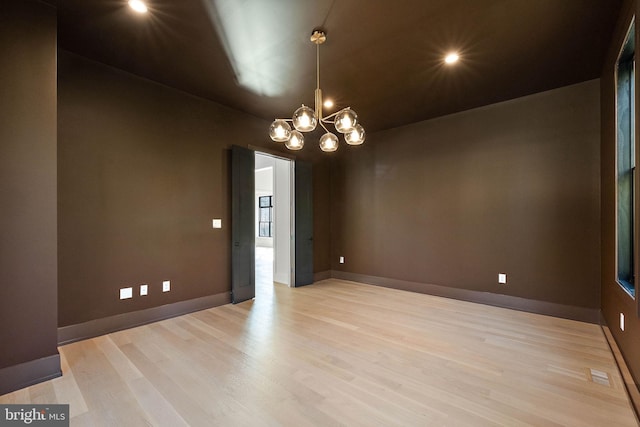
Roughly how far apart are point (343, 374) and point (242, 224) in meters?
2.68

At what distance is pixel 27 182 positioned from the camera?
2088 millimetres

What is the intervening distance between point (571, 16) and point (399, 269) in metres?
3.76

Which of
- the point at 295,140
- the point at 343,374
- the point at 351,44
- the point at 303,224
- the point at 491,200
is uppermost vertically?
the point at 351,44

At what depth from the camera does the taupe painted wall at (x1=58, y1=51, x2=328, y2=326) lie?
9.03 feet

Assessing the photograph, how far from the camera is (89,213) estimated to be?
2.84 m

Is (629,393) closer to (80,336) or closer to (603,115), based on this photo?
(603,115)

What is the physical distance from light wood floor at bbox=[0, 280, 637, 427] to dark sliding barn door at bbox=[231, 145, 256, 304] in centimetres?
74

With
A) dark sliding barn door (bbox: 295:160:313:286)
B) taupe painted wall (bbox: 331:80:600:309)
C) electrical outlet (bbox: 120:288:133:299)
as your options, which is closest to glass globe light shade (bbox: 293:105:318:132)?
electrical outlet (bbox: 120:288:133:299)

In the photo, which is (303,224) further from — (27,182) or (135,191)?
(27,182)

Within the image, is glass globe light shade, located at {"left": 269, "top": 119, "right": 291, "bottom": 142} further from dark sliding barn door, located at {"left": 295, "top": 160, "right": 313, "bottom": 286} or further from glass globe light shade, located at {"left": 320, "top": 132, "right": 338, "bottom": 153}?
dark sliding barn door, located at {"left": 295, "top": 160, "right": 313, "bottom": 286}

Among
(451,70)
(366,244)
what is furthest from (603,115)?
(366,244)

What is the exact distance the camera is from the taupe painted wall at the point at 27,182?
200cm

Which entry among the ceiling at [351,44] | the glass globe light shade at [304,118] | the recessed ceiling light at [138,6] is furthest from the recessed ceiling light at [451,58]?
the recessed ceiling light at [138,6]

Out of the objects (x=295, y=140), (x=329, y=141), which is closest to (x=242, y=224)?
(x=295, y=140)
